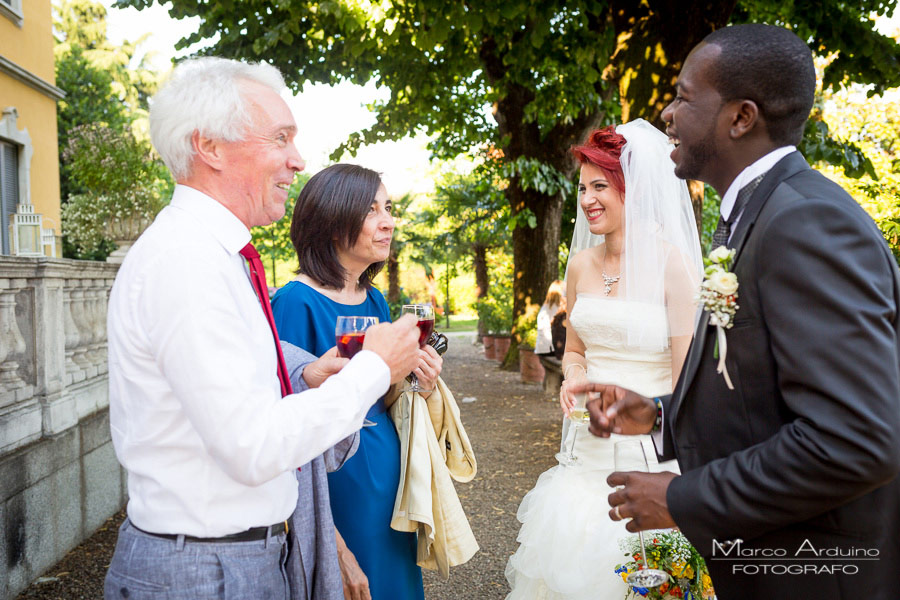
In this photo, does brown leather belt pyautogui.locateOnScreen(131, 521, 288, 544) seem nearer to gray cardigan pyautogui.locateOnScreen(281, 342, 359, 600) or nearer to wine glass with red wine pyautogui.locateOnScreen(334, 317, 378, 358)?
gray cardigan pyautogui.locateOnScreen(281, 342, 359, 600)

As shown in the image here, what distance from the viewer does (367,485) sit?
110 inches

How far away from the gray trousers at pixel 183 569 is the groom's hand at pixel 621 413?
3.33ft

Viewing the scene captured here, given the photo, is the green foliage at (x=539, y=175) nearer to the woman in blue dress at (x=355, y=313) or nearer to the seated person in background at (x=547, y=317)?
the seated person in background at (x=547, y=317)

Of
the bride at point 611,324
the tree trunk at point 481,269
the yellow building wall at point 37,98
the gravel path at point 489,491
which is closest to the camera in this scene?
the bride at point 611,324

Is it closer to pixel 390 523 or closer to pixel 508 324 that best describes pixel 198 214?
pixel 390 523

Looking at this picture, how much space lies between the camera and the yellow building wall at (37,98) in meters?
12.0

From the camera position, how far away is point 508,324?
18.9 meters

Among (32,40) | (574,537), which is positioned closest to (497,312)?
(32,40)

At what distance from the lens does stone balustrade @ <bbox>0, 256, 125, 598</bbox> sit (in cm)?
444

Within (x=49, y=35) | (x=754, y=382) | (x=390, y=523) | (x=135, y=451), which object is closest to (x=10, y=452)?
(x=390, y=523)

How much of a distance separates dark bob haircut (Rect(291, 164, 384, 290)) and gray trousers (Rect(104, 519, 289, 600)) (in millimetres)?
1541

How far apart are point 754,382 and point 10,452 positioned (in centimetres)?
464

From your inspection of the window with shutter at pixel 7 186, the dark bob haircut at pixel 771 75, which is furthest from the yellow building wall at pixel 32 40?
the dark bob haircut at pixel 771 75

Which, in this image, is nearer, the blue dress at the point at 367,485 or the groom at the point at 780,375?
the groom at the point at 780,375
